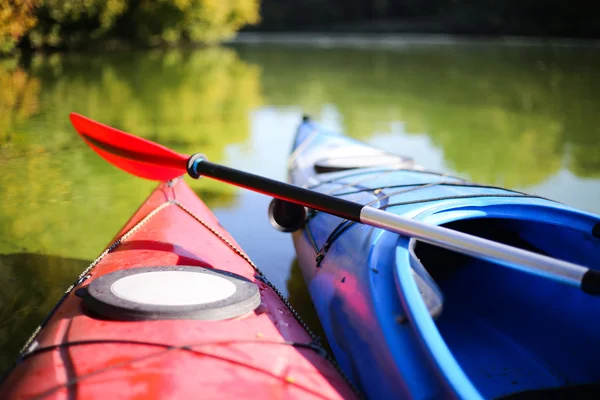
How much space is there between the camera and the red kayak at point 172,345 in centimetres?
129

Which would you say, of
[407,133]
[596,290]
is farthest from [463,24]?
[596,290]

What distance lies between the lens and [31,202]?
3.64 m

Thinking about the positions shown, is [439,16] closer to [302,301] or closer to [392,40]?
[392,40]

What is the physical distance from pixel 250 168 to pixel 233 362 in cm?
337

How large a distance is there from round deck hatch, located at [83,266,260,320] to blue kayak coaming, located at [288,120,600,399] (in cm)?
39

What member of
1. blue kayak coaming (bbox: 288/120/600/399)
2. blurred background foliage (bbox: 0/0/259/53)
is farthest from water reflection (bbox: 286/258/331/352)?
blurred background foliage (bbox: 0/0/259/53)

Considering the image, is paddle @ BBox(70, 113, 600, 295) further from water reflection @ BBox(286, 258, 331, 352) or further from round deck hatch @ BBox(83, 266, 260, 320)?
water reflection @ BBox(286, 258, 331, 352)

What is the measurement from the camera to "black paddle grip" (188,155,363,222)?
1.95m

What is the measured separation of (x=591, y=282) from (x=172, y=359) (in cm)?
100

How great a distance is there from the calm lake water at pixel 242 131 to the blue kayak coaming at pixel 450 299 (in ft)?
1.96

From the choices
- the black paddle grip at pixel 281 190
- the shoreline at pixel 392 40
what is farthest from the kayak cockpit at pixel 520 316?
the shoreline at pixel 392 40

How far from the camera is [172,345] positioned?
54.6 inches

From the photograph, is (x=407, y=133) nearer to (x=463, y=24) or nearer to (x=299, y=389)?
(x=299, y=389)

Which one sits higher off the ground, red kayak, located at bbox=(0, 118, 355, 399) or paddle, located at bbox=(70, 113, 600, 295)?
paddle, located at bbox=(70, 113, 600, 295)
